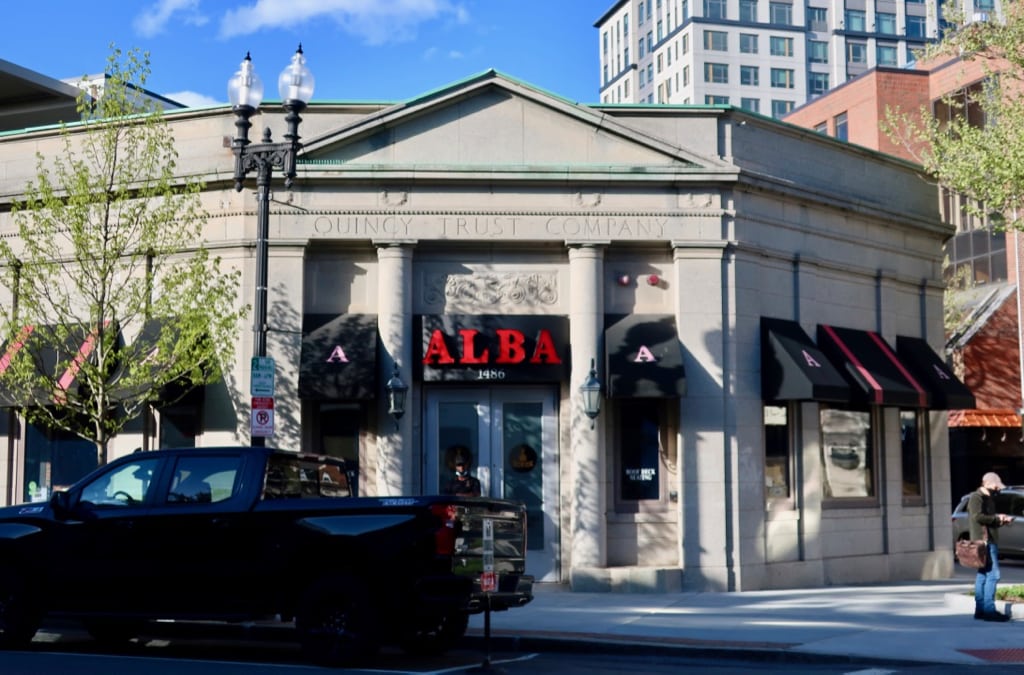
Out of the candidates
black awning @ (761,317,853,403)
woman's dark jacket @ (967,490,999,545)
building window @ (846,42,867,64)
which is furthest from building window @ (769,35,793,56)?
woman's dark jacket @ (967,490,999,545)

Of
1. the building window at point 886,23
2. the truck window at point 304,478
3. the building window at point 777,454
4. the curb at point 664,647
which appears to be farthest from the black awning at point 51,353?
the building window at point 886,23

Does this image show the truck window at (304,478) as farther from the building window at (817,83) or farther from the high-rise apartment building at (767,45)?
the building window at (817,83)

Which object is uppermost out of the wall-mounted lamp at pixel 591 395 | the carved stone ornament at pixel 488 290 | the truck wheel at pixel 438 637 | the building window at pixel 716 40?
the building window at pixel 716 40

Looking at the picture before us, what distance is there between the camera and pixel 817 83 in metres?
96.8

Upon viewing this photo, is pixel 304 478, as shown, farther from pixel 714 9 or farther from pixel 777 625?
pixel 714 9

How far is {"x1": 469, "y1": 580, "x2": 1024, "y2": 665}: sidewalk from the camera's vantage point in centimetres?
1257

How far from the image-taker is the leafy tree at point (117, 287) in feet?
56.3

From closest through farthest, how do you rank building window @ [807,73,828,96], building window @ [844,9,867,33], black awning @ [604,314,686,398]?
black awning @ [604,314,686,398] < building window @ [807,73,828,96] < building window @ [844,9,867,33]

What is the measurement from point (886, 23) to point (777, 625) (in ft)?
302

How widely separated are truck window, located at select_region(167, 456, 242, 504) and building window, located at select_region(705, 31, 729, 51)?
282 ft

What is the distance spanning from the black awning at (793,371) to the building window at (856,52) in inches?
3267

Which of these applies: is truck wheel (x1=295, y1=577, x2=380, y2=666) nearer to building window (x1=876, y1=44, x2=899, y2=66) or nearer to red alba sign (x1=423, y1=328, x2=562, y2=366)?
red alba sign (x1=423, y1=328, x2=562, y2=366)

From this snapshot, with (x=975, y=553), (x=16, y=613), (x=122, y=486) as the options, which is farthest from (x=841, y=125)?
(x=16, y=613)

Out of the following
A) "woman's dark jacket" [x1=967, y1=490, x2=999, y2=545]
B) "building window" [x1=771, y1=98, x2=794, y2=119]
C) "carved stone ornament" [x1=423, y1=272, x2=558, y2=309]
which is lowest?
"woman's dark jacket" [x1=967, y1=490, x2=999, y2=545]
